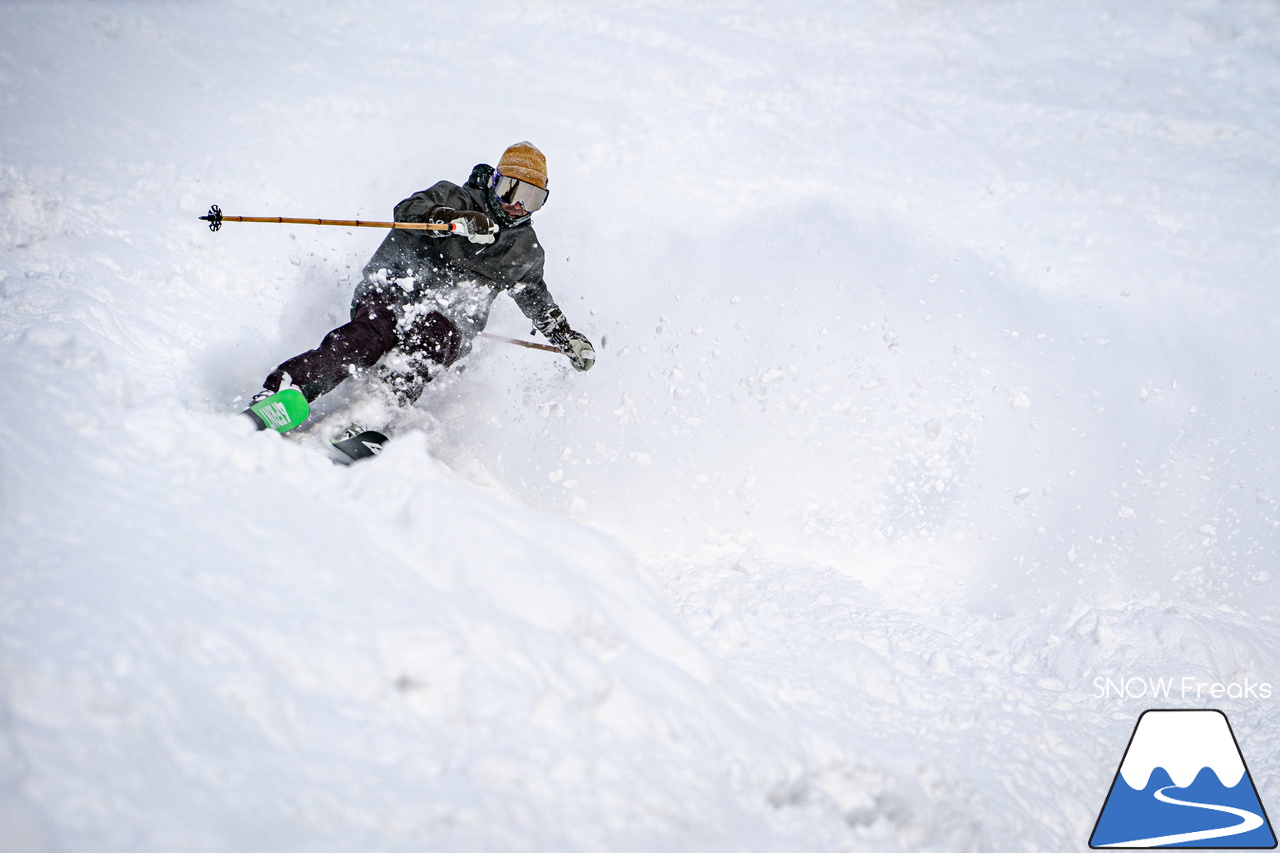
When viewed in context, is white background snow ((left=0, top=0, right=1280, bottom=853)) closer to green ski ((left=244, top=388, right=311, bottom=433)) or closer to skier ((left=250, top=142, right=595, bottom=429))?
skier ((left=250, top=142, right=595, bottom=429))

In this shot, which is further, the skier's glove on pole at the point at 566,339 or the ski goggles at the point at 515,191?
the skier's glove on pole at the point at 566,339

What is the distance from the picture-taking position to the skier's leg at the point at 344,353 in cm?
328

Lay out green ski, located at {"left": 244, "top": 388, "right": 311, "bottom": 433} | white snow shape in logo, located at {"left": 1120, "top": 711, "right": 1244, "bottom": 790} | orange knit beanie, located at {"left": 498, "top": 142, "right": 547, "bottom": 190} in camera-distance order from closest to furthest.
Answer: white snow shape in logo, located at {"left": 1120, "top": 711, "right": 1244, "bottom": 790}
green ski, located at {"left": 244, "top": 388, "right": 311, "bottom": 433}
orange knit beanie, located at {"left": 498, "top": 142, "right": 547, "bottom": 190}

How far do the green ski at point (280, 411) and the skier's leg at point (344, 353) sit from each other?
0.08 m

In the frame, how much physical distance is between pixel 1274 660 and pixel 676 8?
7031 millimetres

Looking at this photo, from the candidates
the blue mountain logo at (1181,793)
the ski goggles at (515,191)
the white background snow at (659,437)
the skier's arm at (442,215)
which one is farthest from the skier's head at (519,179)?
the blue mountain logo at (1181,793)

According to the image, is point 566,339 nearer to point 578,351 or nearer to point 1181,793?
point 578,351

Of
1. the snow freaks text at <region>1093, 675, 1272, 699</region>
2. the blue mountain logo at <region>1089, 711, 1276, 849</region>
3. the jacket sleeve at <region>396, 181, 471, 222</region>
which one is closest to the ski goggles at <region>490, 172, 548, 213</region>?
the jacket sleeve at <region>396, 181, 471, 222</region>

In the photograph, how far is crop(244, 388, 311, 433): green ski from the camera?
3070 millimetres

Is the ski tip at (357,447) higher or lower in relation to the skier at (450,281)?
lower

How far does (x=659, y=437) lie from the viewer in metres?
4.26

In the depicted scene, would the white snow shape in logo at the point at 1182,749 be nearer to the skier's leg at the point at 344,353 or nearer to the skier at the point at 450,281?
the skier at the point at 450,281

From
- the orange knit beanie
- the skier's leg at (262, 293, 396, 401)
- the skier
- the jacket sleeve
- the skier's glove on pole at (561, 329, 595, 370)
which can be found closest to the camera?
the skier's leg at (262, 293, 396, 401)

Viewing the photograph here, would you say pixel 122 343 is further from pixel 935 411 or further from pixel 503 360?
pixel 935 411
